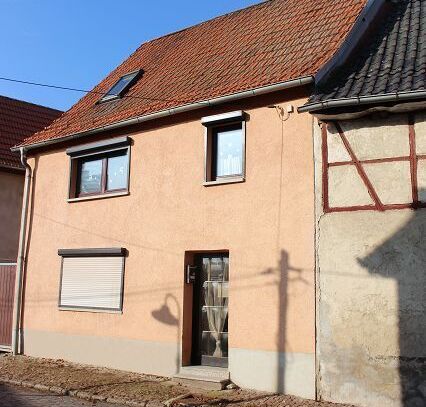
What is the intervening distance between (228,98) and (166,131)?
5.85 feet

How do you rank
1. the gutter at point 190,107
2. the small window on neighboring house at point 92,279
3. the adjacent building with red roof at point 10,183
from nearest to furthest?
the gutter at point 190,107 → the small window on neighboring house at point 92,279 → the adjacent building with red roof at point 10,183

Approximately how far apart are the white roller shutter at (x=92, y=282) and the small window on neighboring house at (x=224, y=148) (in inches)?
109

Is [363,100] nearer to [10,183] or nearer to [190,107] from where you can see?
[190,107]

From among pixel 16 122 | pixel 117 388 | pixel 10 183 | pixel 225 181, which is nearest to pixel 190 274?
pixel 225 181

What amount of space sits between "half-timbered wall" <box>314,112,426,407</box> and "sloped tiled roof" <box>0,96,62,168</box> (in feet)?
38.8

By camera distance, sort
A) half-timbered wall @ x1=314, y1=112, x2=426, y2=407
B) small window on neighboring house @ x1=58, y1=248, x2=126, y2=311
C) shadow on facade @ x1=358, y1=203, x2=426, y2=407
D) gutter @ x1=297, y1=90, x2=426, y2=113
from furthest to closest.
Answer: small window on neighboring house @ x1=58, y1=248, x2=126, y2=311 → gutter @ x1=297, y1=90, x2=426, y2=113 → half-timbered wall @ x1=314, y1=112, x2=426, y2=407 → shadow on facade @ x1=358, y1=203, x2=426, y2=407

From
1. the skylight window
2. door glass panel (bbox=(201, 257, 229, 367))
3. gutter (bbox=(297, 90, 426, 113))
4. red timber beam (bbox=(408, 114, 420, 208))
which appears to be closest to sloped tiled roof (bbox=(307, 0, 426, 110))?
gutter (bbox=(297, 90, 426, 113))

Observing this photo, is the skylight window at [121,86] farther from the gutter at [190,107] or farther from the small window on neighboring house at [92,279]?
the small window on neighboring house at [92,279]

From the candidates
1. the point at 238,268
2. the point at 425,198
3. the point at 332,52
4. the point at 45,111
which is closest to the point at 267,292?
the point at 238,268

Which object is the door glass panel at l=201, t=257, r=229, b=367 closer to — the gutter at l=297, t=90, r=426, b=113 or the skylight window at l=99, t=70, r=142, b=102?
A: the gutter at l=297, t=90, r=426, b=113

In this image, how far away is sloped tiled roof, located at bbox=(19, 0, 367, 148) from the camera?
10375mm

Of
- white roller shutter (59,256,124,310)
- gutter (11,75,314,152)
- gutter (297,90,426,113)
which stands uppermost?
gutter (11,75,314,152)

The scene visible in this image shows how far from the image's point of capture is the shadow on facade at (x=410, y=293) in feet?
25.2

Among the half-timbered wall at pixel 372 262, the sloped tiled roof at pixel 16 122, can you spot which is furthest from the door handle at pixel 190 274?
the sloped tiled roof at pixel 16 122
